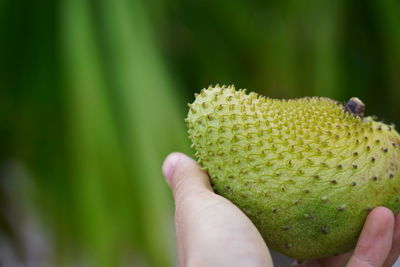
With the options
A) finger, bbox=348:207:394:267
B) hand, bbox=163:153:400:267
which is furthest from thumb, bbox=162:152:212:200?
finger, bbox=348:207:394:267

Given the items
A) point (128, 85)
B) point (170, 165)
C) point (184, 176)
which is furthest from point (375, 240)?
point (128, 85)

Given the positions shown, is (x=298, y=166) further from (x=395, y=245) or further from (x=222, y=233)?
(x=395, y=245)

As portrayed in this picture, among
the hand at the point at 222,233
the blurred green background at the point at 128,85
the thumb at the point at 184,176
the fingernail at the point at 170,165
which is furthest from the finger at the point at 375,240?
the blurred green background at the point at 128,85

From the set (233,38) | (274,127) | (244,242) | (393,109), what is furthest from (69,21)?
(393,109)

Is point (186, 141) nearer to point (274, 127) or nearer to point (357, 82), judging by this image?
point (274, 127)

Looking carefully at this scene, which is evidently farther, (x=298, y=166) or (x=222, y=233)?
(x=298, y=166)

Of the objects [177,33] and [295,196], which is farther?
[177,33]
